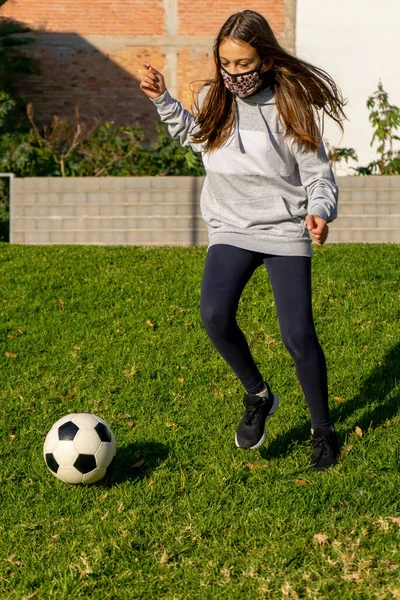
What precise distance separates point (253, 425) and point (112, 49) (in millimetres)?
21606

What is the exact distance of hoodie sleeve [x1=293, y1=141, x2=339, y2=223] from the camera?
4.06 meters

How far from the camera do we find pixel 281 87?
4.16 metres

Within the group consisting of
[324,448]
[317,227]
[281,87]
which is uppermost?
[281,87]

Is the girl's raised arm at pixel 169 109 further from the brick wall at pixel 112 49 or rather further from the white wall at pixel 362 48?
the brick wall at pixel 112 49

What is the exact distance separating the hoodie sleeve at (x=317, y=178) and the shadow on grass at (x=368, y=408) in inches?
57.1

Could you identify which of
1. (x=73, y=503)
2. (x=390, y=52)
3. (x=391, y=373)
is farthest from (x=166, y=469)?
(x=390, y=52)

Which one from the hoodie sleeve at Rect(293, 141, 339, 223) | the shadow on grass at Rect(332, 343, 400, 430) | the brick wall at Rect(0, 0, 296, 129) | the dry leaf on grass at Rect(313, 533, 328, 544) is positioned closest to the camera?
the dry leaf on grass at Rect(313, 533, 328, 544)

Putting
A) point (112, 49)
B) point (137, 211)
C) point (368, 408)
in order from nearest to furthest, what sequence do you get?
point (368, 408) → point (137, 211) → point (112, 49)

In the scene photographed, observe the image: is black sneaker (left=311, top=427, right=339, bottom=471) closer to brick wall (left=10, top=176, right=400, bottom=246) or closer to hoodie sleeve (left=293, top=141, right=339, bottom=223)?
hoodie sleeve (left=293, top=141, right=339, bottom=223)

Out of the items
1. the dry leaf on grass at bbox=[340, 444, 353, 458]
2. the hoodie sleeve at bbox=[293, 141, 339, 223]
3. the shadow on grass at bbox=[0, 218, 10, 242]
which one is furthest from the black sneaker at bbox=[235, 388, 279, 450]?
the shadow on grass at bbox=[0, 218, 10, 242]

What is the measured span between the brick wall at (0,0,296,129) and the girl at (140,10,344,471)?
805 inches

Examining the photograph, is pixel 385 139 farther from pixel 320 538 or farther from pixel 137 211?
pixel 320 538

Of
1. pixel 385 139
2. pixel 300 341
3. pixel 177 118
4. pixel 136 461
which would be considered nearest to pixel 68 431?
pixel 136 461

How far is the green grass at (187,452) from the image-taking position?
3.52 meters
